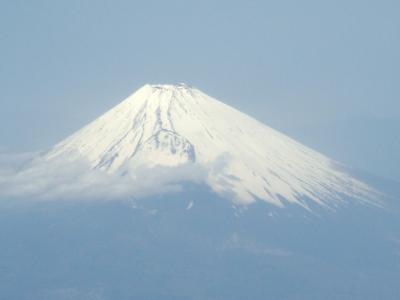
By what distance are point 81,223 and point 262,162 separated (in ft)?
68.7

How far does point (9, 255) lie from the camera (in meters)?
131

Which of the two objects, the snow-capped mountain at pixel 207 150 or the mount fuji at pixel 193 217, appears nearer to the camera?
the mount fuji at pixel 193 217

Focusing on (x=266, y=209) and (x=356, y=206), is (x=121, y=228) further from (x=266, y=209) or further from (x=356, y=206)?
(x=356, y=206)

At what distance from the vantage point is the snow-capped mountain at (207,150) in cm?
14225

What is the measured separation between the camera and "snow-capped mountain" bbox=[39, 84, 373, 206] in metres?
142

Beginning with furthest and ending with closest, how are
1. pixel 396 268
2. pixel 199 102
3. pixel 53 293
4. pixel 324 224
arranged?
pixel 199 102 → pixel 324 224 → pixel 396 268 → pixel 53 293

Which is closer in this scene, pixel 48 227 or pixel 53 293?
pixel 53 293

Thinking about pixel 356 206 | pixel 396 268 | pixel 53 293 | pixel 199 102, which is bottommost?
pixel 53 293

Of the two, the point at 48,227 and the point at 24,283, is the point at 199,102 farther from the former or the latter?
the point at 24,283

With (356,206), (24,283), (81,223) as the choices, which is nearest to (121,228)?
(81,223)

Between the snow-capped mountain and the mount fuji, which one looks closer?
the mount fuji

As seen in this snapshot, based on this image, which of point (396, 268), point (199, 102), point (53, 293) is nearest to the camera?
point (53, 293)

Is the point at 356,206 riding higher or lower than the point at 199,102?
lower

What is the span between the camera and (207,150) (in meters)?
144
